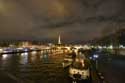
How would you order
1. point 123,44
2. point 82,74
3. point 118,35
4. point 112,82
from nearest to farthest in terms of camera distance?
point 82,74 < point 112,82 < point 123,44 < point 118,35

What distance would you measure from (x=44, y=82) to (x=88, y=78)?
5871 millimetres

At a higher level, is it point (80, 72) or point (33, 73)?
point (80, 72)

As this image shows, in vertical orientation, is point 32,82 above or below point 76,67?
below

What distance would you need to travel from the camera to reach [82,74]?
2748 cm

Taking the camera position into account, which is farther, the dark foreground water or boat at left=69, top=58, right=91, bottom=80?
the dark foreground water

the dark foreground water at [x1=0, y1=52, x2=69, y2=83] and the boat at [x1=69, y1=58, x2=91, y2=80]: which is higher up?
the boat at [x1=69, y1=58, x2=91, y2=80]

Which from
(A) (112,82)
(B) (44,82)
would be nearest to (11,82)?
(B) (44,82)

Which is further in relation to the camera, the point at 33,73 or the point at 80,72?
the point at 33,73

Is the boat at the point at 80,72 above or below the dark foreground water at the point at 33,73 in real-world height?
above

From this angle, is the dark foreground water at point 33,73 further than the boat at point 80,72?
Yes

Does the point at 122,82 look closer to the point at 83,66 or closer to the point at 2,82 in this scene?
the point at 83,66

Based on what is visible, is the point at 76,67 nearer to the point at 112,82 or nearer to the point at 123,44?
the point at 112,82

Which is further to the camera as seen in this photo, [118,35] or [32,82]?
[118,35]

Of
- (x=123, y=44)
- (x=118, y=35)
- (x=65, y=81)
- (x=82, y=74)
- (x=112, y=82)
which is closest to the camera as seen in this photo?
(x=82, y=74)
